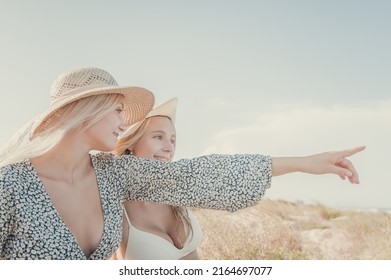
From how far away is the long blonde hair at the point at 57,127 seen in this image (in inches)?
73.9

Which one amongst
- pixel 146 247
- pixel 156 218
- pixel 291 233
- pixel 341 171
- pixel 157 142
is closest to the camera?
pixel 341 171

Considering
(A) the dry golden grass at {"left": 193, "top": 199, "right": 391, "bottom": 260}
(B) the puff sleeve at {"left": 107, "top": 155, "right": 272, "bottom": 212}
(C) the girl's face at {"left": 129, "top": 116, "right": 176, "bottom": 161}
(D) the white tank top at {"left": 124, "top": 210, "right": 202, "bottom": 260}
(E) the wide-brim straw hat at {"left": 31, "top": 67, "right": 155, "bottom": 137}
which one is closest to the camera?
(E) the wide-brim straw hat at {"left": 31, "top": 67, "right": 155, "bottom": 137}

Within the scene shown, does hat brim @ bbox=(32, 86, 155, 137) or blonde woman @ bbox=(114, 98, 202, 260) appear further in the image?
blonde woman @ bbox=(114, 98, 202, 260)

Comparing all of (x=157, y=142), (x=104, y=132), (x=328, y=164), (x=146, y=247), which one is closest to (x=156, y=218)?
(x=146, y=247)

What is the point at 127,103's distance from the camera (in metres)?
2.24

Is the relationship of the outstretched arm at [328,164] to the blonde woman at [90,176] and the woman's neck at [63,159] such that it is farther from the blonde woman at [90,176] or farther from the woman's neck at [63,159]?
the woman's neck at [63,159]

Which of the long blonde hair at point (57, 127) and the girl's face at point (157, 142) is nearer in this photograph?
the long blonde hair at point (57, 127)

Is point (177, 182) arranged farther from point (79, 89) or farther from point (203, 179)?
point (79, 89)

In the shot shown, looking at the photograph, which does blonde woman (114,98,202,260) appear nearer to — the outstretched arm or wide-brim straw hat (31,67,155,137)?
wide-brim straw hat (31,67,155,137)

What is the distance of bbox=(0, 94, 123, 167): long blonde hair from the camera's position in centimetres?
188

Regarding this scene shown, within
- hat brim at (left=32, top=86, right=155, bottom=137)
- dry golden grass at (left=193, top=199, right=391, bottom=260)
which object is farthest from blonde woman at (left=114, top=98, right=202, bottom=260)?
dry golden grass at (left=193, top=199, right=391, bottom=260)

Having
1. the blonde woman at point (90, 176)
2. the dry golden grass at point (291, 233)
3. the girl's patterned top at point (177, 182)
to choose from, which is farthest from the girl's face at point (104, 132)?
the dry golden grass at point (291, 233)

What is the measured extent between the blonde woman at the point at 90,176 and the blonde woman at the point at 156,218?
22cm

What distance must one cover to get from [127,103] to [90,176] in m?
0.35
